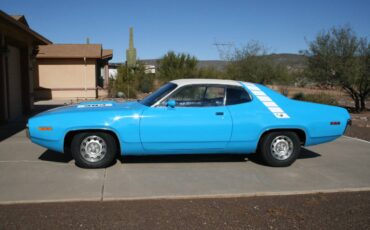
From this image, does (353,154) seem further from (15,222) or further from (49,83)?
(49,83)

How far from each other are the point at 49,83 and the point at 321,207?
2089 cm

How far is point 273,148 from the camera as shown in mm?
6230

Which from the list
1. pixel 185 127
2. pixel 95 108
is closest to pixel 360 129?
pixel 185 127

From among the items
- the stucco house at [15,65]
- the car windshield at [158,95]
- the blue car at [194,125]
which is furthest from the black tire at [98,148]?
the stucco house at [15,65]

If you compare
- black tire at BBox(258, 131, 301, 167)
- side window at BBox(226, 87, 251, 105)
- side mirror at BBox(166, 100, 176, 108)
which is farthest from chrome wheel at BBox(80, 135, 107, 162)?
black tire at BBox(258, 131, 301, 167)

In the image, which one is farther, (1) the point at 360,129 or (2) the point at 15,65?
(2) the point at 15,65

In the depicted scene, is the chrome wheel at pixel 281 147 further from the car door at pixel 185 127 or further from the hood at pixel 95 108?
the hood at pixel 95 108

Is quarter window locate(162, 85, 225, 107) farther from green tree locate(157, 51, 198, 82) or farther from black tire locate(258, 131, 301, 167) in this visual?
green tree locate(157, 51, 198, 82)

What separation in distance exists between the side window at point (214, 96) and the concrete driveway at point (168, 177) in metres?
1.07

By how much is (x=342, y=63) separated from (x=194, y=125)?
12209mm

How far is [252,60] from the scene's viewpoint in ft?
69.7

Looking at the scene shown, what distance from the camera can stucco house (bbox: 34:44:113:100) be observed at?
22.3 meters

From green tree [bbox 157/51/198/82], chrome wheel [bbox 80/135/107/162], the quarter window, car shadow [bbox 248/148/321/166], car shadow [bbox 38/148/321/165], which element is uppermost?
green tree [bbox 157/51/198/82]

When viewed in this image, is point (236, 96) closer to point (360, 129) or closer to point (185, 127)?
point (185, 127)
